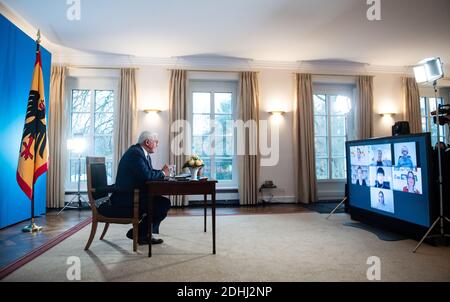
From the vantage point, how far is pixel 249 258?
8.13ft

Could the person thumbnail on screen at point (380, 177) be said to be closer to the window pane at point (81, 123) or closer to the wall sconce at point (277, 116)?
the wall sconce at point (277, 116)

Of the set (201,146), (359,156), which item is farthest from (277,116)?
(359,156)

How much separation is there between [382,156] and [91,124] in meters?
5.43

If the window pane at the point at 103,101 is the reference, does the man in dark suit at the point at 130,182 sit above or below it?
below

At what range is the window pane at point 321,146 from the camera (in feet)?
20.2

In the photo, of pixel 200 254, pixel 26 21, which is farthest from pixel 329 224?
pixel 26 21

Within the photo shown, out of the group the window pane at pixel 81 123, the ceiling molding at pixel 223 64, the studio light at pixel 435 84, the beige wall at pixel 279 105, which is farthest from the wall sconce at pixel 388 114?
the window pane at pixel 81 123

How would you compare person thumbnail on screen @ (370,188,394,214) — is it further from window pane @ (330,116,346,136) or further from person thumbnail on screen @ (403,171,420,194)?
window pane @ (330,116,346,136)

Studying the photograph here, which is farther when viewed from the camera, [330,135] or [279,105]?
[330,135]

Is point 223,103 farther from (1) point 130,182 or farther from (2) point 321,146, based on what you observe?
(1) point 130,182

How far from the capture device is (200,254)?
2602mm

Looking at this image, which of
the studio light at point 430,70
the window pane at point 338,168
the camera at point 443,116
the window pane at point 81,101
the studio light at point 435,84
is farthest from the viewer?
the window pane at point 338,168

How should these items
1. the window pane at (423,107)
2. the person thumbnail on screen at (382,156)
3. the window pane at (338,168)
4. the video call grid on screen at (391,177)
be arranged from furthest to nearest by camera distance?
1. the window pane at (423,107)
2. the window pane at (338,168)
3. the person thumbnail on screen at (382,156)
4. the video call grid on screen at (391,177)

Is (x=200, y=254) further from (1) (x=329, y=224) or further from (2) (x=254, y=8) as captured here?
(2) (x=254, y=8)
